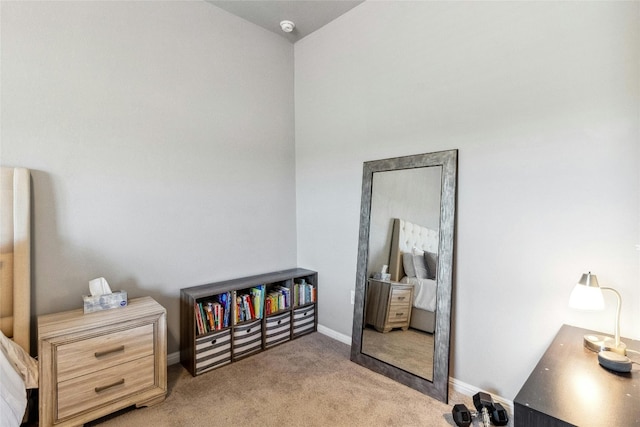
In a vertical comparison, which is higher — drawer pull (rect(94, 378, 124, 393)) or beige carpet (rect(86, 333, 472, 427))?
drawer pull (rect(94, 378, 124, 393))

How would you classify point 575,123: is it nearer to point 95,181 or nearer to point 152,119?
point 152,119

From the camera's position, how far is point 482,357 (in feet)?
6.34

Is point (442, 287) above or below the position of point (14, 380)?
above

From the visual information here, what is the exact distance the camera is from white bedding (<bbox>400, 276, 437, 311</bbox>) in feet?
6.75

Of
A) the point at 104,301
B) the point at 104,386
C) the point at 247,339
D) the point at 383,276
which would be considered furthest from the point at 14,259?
the point at 383,276

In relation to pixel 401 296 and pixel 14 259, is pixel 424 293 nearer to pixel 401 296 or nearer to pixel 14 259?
pixel 401 296

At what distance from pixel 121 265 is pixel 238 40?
2063mm

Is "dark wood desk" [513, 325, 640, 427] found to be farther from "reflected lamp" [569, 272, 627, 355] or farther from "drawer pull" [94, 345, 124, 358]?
"drawer pull" [94, 345, 124, 358]

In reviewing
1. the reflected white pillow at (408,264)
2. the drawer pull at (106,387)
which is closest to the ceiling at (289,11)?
the reflected white pillow at (408,264)

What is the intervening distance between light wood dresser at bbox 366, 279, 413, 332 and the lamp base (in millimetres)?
960

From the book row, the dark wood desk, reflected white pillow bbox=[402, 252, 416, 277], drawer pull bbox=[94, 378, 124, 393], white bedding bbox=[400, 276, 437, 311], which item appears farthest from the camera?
the book row

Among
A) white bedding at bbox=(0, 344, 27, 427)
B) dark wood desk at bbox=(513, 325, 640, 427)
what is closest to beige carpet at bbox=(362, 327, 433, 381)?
dark wood desk at bbox=(513, 325, 640, 427)

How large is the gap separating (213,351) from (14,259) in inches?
52.2

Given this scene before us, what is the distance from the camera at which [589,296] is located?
131 centimetres
